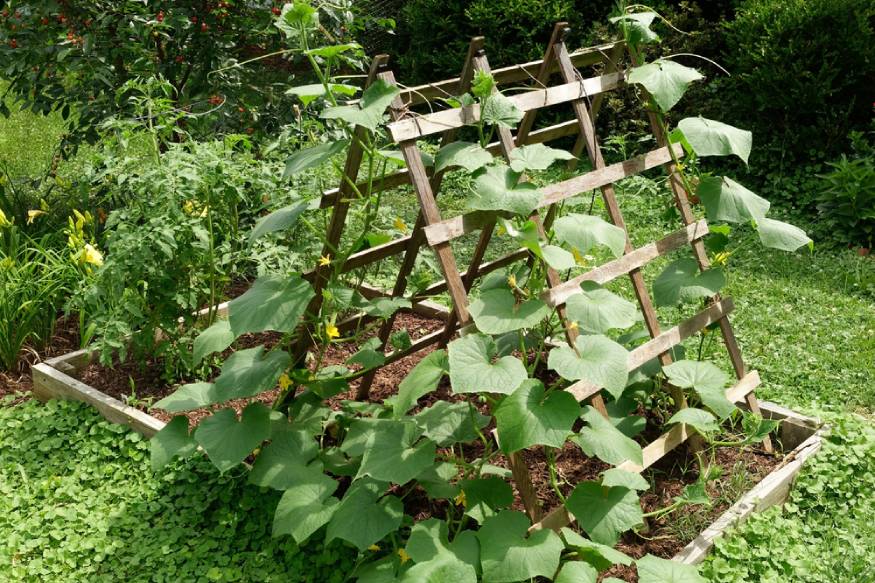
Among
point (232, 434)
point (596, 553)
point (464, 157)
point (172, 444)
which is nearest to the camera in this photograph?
point (596, 553)

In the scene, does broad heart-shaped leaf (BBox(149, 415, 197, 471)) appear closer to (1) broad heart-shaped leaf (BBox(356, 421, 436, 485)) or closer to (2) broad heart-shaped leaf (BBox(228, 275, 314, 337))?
(2) broad heart-shaped leaf (BBox(228, 275, 314, 337))

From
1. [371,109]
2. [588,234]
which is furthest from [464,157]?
[588,234]

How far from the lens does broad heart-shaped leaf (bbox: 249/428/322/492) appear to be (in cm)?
272

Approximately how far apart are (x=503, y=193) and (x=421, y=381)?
1.86ft

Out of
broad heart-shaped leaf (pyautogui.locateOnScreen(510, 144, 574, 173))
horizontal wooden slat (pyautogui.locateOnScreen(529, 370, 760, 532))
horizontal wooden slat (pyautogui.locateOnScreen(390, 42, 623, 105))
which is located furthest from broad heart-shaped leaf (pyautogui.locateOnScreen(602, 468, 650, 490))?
horizontal wooden slat (pyautogui.locateOnScreen(390, 42, 623, 105))

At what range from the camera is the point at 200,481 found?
10.5ft

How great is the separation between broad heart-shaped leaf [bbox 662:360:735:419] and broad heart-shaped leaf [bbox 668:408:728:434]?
0.03m

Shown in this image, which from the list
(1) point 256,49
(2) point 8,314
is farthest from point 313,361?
→ (1) point 256,49

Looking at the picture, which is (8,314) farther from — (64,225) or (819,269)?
(819,269)

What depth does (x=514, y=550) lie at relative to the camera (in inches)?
91.4

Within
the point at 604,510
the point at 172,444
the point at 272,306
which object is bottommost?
the point at 604,510

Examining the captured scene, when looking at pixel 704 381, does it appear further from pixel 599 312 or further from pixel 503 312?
pixel 503 312

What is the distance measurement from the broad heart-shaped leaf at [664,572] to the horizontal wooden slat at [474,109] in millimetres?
1334

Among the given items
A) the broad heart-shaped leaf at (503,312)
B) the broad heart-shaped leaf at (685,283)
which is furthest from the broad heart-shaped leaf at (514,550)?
the broad heart-shaped leaf at (685,283)
